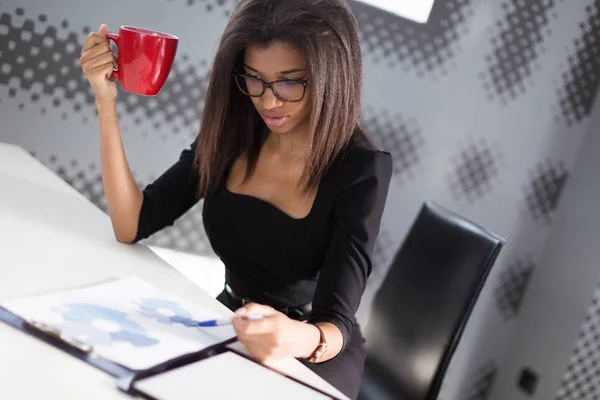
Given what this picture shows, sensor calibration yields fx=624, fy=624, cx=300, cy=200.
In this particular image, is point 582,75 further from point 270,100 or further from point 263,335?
point 263,335

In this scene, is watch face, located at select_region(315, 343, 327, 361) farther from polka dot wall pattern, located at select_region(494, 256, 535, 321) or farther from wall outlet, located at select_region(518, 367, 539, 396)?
wall outlet, located at select_region(518, 367, 539, 396)

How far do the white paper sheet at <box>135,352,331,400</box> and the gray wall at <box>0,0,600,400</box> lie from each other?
1347 mm

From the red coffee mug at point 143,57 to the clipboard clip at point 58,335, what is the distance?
0.57 m

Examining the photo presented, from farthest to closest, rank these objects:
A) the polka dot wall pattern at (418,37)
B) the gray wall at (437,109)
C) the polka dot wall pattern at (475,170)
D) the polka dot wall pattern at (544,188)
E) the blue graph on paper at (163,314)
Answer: the polka dot wall pattern at (544,188) < the polka dot wall pattern at (475,170) < the polka dot wall pattern at (418,37) < the gray wall at (437,109) < the blue graph on paper at (163,314)

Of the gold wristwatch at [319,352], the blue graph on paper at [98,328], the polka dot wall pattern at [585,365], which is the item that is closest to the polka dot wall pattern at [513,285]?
the polka dot wall pattern at [585,365]

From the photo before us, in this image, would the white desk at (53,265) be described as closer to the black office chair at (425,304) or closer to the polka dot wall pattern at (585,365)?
the black office chair at (425,304)

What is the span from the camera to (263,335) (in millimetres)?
926

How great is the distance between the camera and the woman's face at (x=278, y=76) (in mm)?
1277

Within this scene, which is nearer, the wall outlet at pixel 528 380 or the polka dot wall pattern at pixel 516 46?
the polka dot wall pattern at pixel 516 46

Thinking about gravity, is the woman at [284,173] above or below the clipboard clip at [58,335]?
above

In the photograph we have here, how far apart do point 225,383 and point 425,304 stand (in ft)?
2.73

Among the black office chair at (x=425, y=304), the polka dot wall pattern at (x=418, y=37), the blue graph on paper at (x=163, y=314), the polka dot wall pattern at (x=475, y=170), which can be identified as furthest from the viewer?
the polka dot wall pattern at (x=475, y=170)

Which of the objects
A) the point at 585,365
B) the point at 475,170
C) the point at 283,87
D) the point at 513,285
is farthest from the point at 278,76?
the point at 585,365

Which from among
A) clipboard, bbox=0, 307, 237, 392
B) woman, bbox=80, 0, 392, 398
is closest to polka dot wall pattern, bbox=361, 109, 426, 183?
woman, bbox=80, 0, 392, 398
